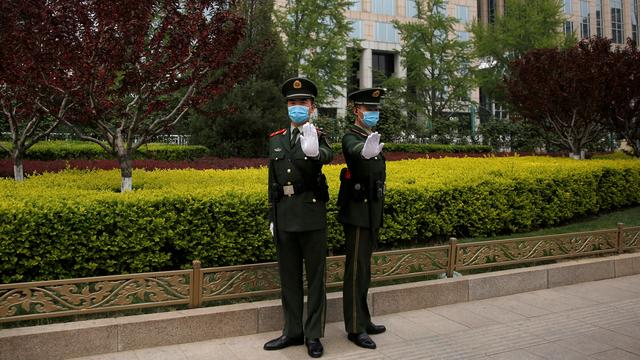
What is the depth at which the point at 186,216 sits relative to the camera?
4.91 metres

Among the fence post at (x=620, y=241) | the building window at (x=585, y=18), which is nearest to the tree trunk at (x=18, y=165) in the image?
the fence post at (x=620, y=241)

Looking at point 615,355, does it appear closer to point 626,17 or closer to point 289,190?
point 289,190

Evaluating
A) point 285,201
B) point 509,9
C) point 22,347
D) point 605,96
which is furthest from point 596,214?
point 509,9

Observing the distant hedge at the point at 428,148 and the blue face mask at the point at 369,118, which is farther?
the distant hedge at the point at 428,148

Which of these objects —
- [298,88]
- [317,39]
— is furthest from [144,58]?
[317,39]

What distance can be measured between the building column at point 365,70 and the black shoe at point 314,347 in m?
35.4

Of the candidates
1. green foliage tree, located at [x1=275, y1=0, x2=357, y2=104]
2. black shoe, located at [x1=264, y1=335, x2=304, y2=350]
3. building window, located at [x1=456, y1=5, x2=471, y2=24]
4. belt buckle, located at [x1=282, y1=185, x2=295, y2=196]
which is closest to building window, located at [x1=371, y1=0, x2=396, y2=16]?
building window, located at [x1=456, y1=5, x2=471, y2=24]

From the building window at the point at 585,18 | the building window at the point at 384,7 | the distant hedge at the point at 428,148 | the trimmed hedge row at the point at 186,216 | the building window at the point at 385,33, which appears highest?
the building window at the point at 585,18

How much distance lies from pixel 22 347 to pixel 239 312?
59.4 inches

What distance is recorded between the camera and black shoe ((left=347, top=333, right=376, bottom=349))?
4.14 m

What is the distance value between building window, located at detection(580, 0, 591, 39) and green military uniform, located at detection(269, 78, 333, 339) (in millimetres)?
50620

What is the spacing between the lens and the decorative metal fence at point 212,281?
3.93 m

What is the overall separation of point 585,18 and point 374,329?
51.6 meters

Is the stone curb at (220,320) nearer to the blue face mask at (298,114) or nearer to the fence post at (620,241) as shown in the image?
the fence post at (620,241)
